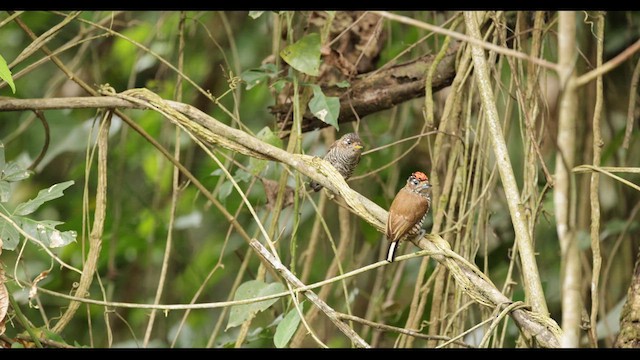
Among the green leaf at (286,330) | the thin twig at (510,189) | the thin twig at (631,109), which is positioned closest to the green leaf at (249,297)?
the green leaf at (286,330)

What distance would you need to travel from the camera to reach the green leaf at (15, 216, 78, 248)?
207 centimetres

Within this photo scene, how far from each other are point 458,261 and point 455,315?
0.61 metres

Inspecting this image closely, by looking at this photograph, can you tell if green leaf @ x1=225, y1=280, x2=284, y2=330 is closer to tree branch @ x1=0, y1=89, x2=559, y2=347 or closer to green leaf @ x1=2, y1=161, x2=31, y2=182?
tree branch @ x1=0, y1=89, x2=559, y2=347

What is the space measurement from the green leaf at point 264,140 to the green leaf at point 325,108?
0.17 meters

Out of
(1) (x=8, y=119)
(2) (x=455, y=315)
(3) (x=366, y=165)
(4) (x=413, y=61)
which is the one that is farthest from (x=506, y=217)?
(1) (x=8, y=119)

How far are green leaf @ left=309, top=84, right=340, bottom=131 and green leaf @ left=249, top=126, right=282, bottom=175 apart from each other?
0.17m

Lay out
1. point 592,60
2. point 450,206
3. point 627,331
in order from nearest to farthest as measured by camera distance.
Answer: point 627,331
point 450,206
point 592,60

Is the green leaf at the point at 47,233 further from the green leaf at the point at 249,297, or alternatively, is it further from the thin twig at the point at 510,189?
the thin twig at the point at 510,189

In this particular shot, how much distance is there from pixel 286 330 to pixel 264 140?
34.4 inches

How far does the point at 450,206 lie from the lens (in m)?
2.72

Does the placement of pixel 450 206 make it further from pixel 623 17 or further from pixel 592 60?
pixel 623 17

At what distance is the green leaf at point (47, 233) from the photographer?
2.07 meters

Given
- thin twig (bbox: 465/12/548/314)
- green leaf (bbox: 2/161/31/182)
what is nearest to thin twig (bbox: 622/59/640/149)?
thin twig (bbox: 465/12/548/314)
